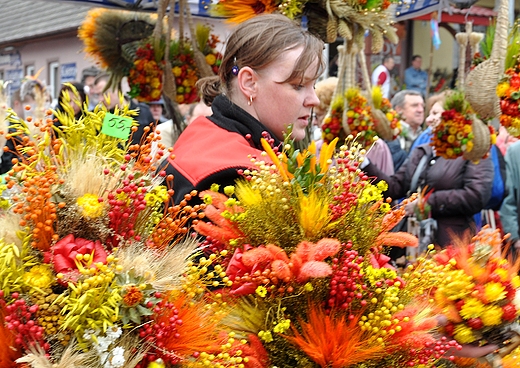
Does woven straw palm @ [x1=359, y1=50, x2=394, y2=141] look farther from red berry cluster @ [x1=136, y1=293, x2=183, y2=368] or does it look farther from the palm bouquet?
red berry cluster @ [x1=136, y1=293, x2=183, y2=368]

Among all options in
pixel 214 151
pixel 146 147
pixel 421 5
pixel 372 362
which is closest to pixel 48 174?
pixel 146 147

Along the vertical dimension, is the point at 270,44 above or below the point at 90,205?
above

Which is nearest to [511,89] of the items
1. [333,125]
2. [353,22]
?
[353,22]

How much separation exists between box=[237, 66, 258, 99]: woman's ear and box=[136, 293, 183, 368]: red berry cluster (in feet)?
3.08

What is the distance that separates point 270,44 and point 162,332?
106 centimetres

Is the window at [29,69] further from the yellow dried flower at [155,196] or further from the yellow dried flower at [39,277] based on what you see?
the yellow dried flower at [39,277]

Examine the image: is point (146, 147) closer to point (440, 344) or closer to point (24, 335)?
point (24, 335)

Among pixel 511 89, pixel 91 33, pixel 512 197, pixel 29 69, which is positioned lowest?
pixel 29 69

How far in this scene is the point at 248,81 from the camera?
2.35 metres

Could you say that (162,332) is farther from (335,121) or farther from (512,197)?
(512,197)

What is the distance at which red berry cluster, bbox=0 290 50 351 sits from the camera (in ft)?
4.78

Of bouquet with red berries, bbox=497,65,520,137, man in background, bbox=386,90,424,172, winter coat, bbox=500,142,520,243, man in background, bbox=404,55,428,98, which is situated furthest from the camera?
man in background, bbox=404,55,428,98

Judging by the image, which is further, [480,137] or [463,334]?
[480,137]

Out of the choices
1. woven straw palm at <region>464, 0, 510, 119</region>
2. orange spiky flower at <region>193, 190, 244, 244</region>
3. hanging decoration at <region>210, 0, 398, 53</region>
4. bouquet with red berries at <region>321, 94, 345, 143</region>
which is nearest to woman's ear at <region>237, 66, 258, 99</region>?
orange spiky flower at <region>193, 190, 244, 244</region>
